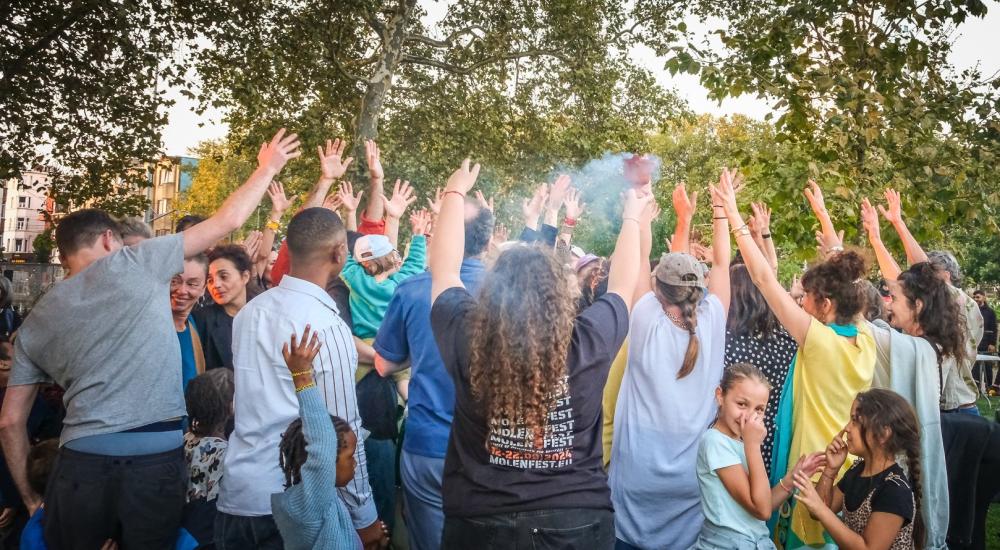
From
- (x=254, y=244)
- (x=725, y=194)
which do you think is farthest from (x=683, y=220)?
(x=254, y=244)

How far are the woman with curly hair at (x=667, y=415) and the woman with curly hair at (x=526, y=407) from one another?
852 mm

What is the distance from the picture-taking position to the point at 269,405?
10.4 feet

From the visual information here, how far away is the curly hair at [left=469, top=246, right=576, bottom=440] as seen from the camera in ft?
8.19

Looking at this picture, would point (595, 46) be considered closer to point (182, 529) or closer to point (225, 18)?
point (225, 18)

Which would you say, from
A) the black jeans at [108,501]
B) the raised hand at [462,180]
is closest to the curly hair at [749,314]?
the raised hand at [462,180]

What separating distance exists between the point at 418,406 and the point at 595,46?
16068mm

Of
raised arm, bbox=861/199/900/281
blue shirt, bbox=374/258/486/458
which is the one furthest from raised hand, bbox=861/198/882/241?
blue shirt, bbox=374/258/486/458

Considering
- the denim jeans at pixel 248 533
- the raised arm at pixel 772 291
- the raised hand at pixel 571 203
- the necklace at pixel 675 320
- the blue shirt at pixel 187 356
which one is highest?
the raised hand at pixel 571 203

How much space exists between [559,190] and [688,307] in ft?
3.12

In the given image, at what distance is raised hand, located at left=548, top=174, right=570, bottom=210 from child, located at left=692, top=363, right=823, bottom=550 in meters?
1.28

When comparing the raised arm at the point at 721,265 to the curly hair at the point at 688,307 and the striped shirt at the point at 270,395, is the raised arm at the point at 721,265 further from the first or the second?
the striped shirt at the point at 270,395

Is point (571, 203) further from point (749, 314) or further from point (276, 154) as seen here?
point (276, 154)

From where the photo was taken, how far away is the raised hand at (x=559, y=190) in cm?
396

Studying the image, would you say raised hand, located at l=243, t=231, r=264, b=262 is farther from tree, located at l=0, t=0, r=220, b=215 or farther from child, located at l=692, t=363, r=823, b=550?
tree, located at l=0, t=0, r=220, b=215
